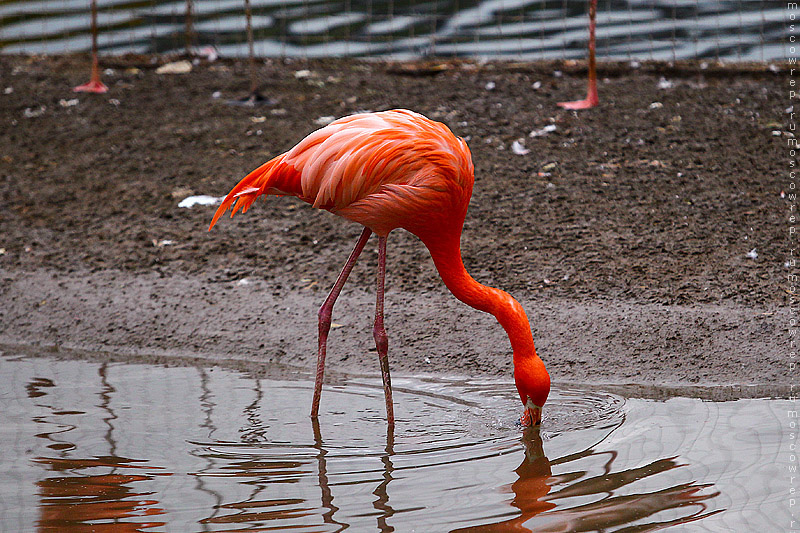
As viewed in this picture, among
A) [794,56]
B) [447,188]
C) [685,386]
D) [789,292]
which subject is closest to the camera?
[447,188]

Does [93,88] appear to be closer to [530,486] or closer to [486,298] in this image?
[486,298]

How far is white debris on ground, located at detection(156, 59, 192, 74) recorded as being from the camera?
8328 mm

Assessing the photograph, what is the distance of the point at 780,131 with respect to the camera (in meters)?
6.13

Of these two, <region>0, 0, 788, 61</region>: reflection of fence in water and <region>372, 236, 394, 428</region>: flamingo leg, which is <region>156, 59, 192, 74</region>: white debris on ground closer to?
<region>0, 0, 788, 61</region>: reflection of fence in water

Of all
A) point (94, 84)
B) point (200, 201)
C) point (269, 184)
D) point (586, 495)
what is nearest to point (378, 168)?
point (269, 184)

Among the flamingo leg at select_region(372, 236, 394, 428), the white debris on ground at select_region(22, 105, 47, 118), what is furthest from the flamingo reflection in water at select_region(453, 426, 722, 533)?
the white debris on ground at select_region(22, 105, 47, 118)

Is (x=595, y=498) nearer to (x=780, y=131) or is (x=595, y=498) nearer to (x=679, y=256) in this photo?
(x=679, y=256)

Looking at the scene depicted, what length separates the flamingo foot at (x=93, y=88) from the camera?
7.79 m

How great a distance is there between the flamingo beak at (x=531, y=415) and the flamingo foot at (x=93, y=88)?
570 cm

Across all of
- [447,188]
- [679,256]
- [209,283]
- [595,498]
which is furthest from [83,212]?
[595,498]

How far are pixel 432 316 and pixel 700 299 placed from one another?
1342 mm

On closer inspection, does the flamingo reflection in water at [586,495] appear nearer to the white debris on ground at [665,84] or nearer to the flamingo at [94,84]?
the white debris on ground at [665,84]

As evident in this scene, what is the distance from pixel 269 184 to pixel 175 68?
5175mm

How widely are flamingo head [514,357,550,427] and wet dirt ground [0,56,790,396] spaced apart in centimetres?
65
